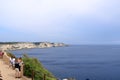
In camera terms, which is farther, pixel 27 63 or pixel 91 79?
pixel 91 79

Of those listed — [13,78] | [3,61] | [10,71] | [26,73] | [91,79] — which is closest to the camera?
[13,78]

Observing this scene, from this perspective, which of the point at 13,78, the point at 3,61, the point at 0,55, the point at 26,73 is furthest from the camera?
the point at 0,55

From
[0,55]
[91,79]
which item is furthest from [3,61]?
[91,79]

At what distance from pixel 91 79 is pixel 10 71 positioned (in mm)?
43231

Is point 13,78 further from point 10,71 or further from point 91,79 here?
point 91,79

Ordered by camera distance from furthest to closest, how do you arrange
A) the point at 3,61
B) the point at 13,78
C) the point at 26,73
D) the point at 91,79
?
the point at 91,79 → the point at 3,61 → the point at 26,73 → the point at 13,78

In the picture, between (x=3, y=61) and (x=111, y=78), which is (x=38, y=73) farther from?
(x=111, y=78)

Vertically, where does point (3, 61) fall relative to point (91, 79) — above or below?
above

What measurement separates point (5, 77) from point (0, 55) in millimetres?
15049

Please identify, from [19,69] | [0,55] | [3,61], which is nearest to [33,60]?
[19,69]

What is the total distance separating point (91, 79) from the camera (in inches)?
2731

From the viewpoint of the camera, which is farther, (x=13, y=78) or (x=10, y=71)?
(x=10, y=71)

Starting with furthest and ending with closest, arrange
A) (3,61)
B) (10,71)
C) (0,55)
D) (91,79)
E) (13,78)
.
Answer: (91,79), (0,55), (3,61), (10,71), (13,78)

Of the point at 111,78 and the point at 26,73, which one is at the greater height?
the point at 26,73
